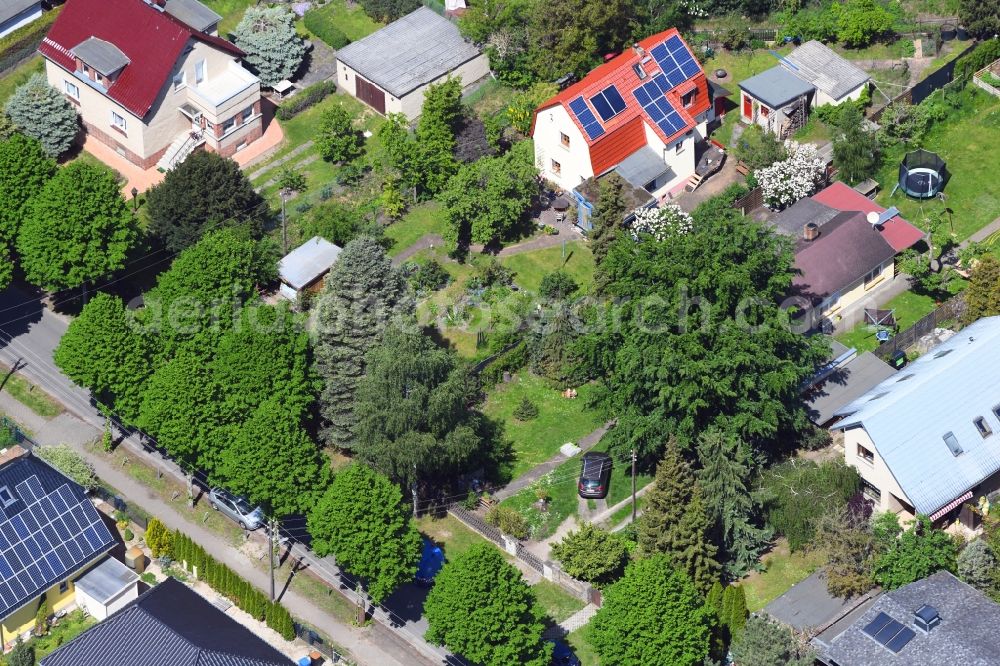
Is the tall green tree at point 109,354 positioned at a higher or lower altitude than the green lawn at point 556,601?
higher

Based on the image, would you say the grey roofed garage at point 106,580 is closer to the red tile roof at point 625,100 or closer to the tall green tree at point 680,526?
the tall green tree at point 680,526

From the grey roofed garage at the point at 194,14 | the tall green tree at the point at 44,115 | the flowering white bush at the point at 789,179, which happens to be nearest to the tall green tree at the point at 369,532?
the flowering white bush at the point at 789,179

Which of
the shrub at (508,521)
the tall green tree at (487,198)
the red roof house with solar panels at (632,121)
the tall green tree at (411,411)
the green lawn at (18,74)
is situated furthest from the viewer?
the green lawn at (18,74)

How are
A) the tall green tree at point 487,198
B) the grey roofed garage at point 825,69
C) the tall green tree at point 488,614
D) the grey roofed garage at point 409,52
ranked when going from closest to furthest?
the tall green tree at point 488,614
the tall green tree at point 487,198
the grey roofed garage at point 825,69
the grey roofed garage at point 409,52

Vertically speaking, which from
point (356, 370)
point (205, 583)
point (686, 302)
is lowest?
point (205, 583)

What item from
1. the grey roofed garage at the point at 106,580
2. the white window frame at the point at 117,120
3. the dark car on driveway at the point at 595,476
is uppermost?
the white window frame at the point at 117,120

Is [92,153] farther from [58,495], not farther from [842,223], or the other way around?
[842,223]

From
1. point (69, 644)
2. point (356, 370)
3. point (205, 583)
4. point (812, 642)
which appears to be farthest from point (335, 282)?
point (812, 642)
